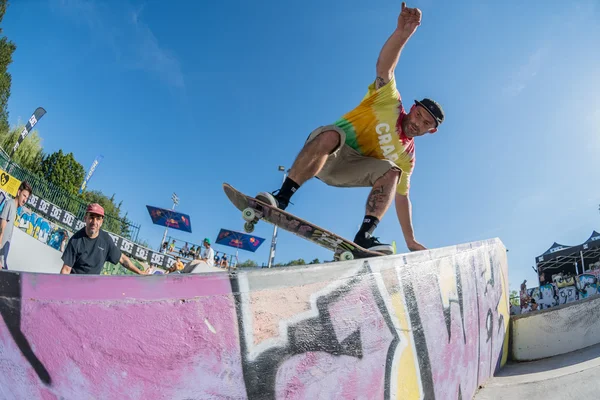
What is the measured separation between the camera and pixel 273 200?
10.7ft

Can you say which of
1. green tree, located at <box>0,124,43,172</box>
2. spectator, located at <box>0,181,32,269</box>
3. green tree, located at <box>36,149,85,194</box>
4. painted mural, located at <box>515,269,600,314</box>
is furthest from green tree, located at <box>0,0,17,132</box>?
painted mural, located at <box>515,269,600,314</box>

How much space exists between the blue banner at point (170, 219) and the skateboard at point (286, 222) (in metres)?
25.7

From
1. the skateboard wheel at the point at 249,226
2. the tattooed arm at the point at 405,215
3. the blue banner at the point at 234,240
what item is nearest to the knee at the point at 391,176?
the tattooed arm at the point at 405,215

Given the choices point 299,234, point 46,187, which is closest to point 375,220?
point 299,234

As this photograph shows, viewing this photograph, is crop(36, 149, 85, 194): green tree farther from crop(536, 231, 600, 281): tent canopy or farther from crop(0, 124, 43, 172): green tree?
crop(536, 231, 600, 281): tent canopy

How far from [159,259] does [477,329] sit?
72.0 feet

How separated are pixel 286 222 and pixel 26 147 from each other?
4115 centimetres

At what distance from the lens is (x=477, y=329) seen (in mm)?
3127

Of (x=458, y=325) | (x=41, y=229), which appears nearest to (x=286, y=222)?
(x=458, y=325)

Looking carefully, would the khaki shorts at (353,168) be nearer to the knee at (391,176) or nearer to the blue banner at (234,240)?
the knee at (391,176)

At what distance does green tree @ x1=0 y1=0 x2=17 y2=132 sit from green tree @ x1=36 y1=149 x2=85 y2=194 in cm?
521

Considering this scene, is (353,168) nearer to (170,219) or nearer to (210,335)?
(210,335)

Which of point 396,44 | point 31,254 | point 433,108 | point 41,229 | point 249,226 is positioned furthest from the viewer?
point 41,229

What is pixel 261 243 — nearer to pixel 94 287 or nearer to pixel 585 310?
pixel 585 310
